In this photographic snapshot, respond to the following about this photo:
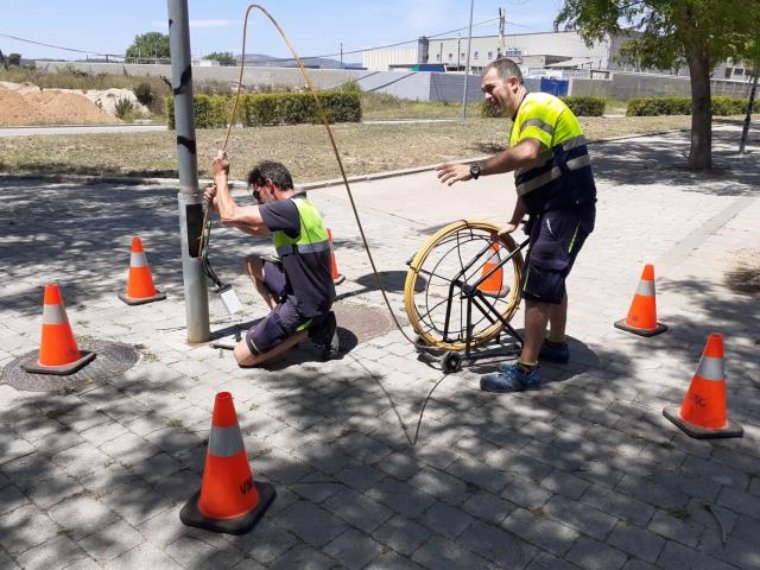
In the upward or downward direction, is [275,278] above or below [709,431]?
above

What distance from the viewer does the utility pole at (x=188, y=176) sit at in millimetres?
4156

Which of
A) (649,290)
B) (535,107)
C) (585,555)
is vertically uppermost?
(535,107)

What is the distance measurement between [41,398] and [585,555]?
126 inches

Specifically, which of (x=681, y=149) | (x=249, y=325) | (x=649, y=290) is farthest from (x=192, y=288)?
(x=681, y=149)

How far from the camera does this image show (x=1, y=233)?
795 cm

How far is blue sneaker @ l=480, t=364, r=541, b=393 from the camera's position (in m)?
4.15

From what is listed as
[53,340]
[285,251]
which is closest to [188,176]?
[285,251]

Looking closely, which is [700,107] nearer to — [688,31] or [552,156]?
[688,31]

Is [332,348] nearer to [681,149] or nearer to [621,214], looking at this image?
[621,214]

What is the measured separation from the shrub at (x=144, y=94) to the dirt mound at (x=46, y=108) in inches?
163

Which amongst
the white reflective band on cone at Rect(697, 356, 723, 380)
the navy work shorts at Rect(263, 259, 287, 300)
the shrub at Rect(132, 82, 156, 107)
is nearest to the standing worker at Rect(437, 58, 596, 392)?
the white reflective band on cone at Rect(697, 356, 723, 380)

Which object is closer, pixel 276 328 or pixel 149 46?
pixel 276 328

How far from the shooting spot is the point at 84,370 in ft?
14.3

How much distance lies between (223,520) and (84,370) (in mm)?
2040
